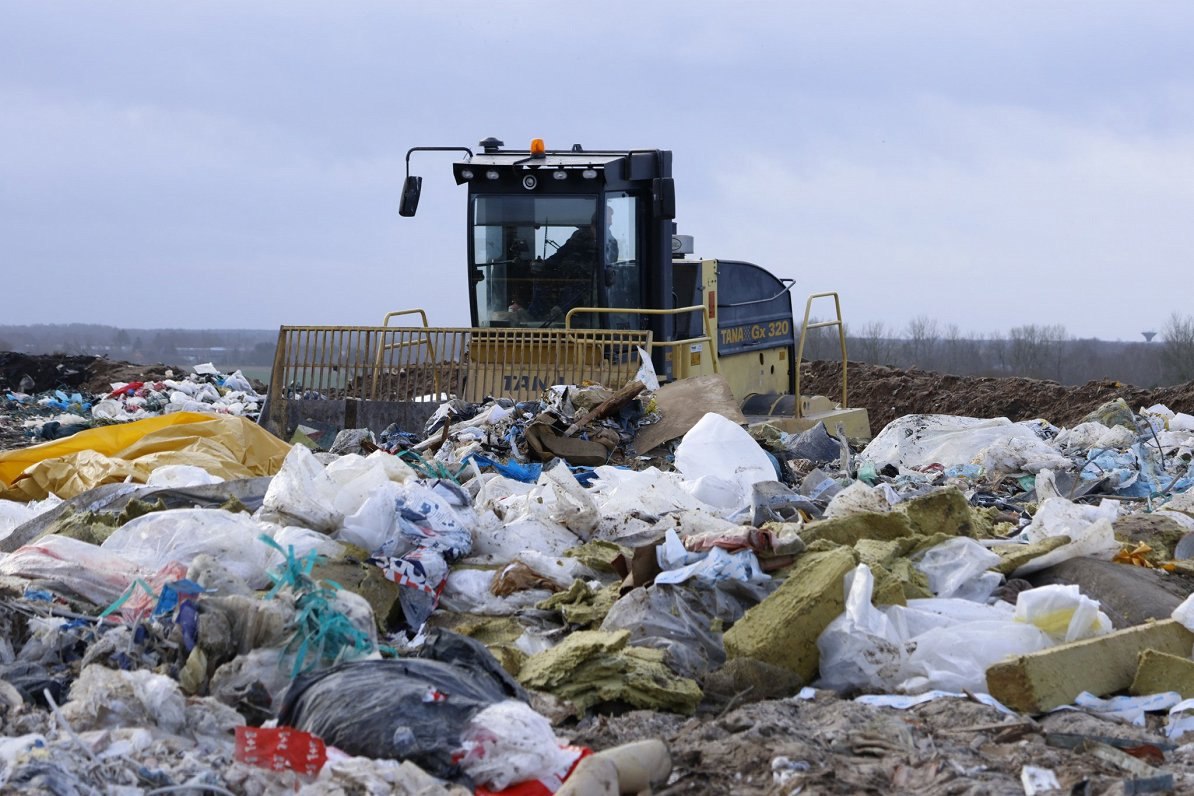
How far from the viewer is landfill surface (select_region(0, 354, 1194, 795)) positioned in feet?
11.1

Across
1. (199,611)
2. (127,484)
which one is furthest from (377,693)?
(127,484)

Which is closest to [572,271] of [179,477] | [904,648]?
[179,477]

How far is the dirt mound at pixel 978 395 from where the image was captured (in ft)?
57.4

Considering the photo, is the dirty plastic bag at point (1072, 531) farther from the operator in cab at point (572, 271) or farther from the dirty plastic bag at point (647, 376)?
the operator in cab at point (572, 271)

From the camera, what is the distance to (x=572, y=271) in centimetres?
1059

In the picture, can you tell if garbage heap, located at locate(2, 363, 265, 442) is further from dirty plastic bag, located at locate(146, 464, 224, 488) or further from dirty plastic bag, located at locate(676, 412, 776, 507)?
dirty plastic bag, located at locate(676, 412, 776, 507)

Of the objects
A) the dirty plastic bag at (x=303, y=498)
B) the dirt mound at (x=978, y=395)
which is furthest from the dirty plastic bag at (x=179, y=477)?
the dirt mound at (x=978, y=395)

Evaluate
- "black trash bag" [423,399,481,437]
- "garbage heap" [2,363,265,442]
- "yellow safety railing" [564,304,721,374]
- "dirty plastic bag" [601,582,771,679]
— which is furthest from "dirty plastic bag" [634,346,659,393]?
"dirty plastic bag" [601,582,771,679]

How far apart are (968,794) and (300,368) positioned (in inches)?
345

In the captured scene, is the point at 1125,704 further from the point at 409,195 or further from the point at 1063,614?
the point at 409,195

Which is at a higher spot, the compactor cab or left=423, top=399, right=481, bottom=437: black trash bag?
the compactor cab

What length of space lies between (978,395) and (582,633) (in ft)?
51.5

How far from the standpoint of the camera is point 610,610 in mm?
4879

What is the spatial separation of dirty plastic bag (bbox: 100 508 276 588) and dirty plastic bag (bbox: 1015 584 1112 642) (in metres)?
2.82
